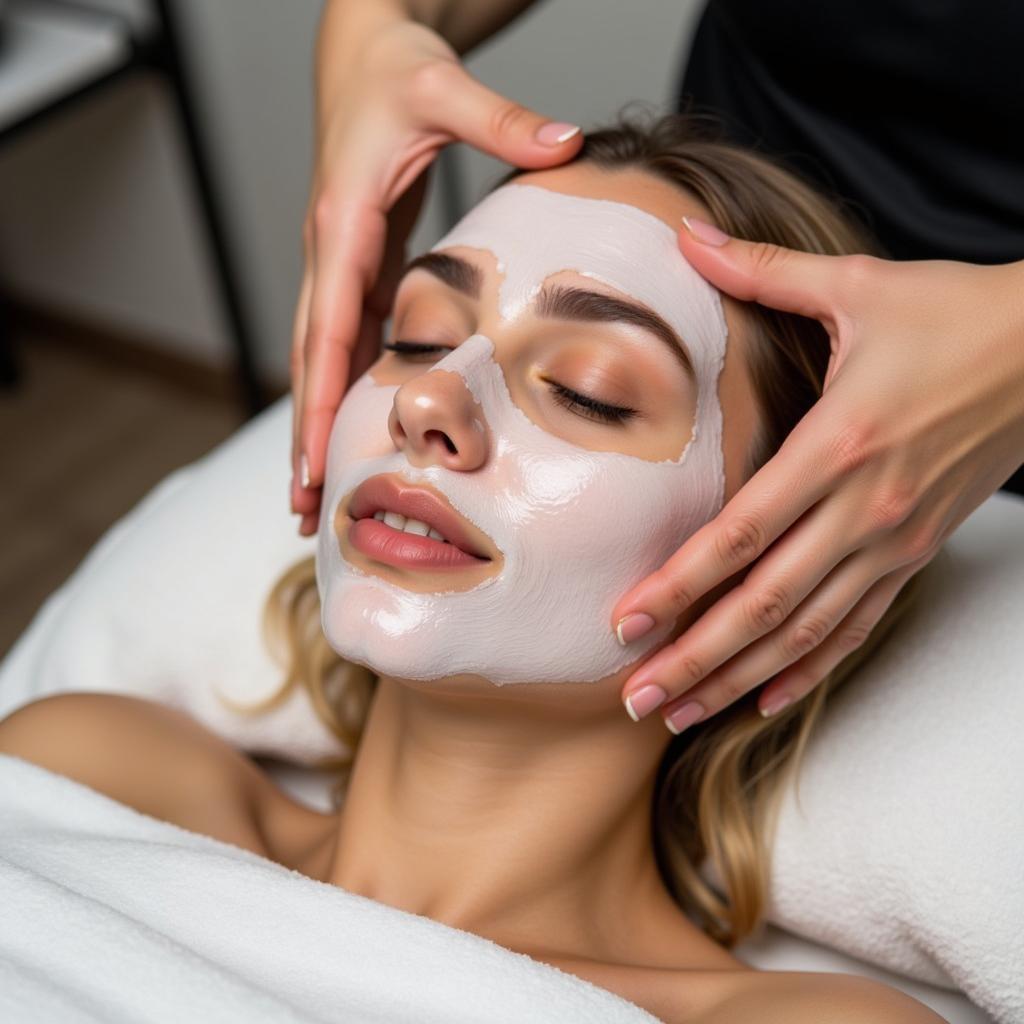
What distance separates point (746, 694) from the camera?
3.93 feet

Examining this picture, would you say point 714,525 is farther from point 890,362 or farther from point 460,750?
point 460,750

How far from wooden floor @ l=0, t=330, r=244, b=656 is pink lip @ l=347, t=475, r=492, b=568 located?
5.83 ft

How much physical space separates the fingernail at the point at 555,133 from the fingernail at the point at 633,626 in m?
0.41

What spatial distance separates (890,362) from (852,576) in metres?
0.16

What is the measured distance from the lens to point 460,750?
1.12 m

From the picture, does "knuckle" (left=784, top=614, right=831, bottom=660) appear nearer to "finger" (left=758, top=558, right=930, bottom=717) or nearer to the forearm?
"finger" (left=758, top=558, right=930, bottom=717)

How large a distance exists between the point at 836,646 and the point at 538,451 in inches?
11.4

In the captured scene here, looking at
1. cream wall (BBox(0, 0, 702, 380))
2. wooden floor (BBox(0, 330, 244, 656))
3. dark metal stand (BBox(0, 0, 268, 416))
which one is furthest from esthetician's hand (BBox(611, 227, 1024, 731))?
wooden floor (BBox(0, 330, 244, 656))

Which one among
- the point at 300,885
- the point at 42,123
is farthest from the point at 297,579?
the point at 42,123

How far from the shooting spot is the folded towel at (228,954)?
95cm

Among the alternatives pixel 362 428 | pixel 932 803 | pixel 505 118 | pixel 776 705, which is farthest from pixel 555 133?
pixel 932 803

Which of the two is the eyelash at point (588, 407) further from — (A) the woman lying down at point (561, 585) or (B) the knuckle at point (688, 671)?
(B) the knuckle at point (688, 671)

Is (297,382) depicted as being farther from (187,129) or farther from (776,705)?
(187,129)

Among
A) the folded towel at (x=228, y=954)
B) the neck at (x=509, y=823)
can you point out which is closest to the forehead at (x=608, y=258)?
the neck at (x=509, y=823)
